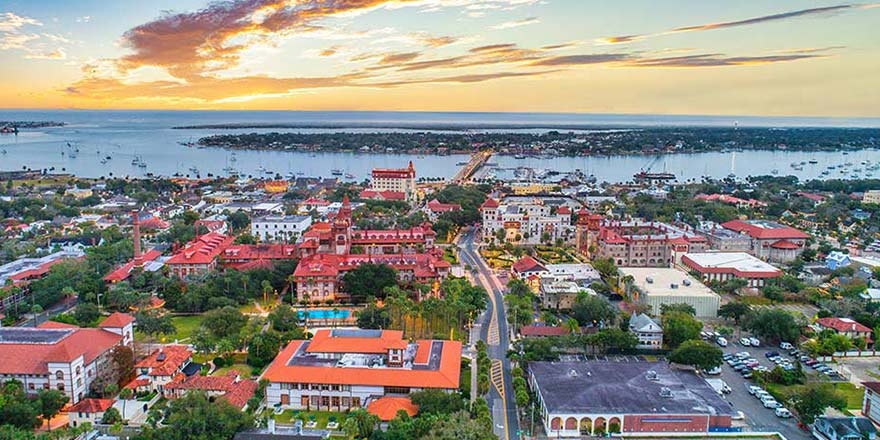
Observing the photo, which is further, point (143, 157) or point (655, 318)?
point (143, 157)

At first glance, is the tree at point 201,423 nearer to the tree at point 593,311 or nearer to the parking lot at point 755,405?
the tree at point 593,311

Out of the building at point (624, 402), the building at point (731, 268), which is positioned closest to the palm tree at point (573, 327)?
the building at point (624, 402)

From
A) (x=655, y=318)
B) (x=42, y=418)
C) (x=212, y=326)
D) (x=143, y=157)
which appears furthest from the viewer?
(x=143, y=157)

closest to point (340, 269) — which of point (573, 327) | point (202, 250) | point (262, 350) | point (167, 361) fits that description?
point (202, 250)

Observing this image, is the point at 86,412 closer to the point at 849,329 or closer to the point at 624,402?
the point at 624,402

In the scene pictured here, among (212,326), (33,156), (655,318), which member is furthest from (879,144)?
(33,156)

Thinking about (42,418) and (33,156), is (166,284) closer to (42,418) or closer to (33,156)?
(42,418)

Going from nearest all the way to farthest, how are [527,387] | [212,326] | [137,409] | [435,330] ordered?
1. [137,409]
2. [527,387]
3. [212,326]
4. [435,330]
